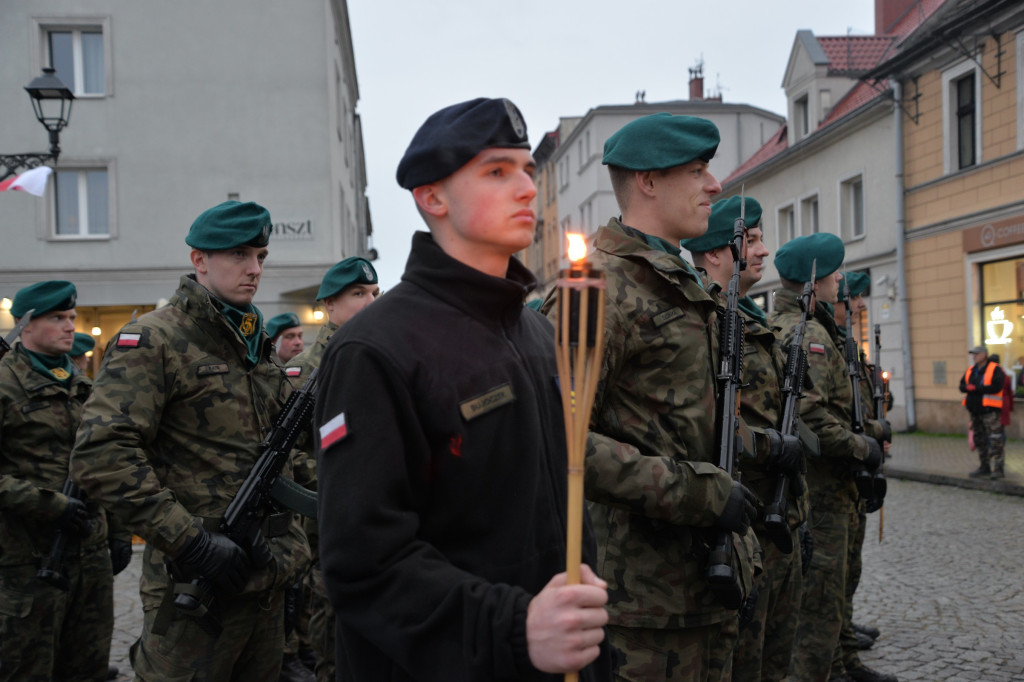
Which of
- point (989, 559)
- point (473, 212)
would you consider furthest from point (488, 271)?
point (989, 559)

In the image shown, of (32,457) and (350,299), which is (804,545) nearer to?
(350,299)

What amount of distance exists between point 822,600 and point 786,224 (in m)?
22.4

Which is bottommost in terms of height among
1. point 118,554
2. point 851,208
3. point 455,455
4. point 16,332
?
point 118,554

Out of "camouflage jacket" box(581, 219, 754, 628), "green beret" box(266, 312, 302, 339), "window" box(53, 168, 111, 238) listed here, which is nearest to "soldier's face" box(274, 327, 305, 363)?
"green beret" box(266, 312, 302, 339)

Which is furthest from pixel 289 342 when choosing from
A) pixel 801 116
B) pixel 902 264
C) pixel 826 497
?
pixel 801 116

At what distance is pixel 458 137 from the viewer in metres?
1.79

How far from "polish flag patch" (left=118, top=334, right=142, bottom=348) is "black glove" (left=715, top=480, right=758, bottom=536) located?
213 cm

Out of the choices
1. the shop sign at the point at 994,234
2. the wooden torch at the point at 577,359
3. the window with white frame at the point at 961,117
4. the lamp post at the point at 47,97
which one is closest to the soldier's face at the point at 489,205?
the wooden torch at the point at 577,359

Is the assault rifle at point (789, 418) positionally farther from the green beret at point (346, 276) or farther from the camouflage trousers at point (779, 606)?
the green beret at point (346, 276)

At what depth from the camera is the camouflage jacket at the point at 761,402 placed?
370 centimetres

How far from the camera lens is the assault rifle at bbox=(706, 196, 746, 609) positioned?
8.42ft

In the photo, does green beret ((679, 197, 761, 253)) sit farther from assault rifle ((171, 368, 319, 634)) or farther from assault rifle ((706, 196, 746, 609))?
assault rifle ((171, 368, 319, 634))

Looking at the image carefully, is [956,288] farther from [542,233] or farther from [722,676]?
[542,233]

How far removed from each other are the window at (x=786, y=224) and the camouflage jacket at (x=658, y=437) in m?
23.5
